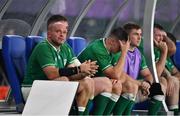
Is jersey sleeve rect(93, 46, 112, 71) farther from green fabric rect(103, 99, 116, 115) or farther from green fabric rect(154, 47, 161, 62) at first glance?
green fabric rect(154, 47, 161, 62)

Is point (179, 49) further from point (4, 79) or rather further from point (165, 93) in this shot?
point (4, 79)

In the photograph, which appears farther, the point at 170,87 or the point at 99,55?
the point at 170,87

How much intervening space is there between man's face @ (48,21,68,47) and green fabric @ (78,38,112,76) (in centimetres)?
53

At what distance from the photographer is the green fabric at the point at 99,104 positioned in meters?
7.12

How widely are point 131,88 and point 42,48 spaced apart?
1.17 meters

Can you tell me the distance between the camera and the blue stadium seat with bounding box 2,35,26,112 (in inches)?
289

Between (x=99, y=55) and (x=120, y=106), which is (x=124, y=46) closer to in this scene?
(x=99, y=55)

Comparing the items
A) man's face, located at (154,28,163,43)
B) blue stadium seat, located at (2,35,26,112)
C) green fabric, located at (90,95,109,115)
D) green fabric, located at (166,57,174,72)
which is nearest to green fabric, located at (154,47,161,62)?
man's face, located at (154,28,163,43)

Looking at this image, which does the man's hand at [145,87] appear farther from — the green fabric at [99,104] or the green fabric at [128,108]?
the green fabric at [99,104]

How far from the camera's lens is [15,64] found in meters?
7.36

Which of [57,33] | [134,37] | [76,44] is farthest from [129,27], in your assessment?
[57,33]

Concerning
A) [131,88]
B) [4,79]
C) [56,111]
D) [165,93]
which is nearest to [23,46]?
[131,88]

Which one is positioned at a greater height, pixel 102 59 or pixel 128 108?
pixel 102 59

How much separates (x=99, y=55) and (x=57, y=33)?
660mm
